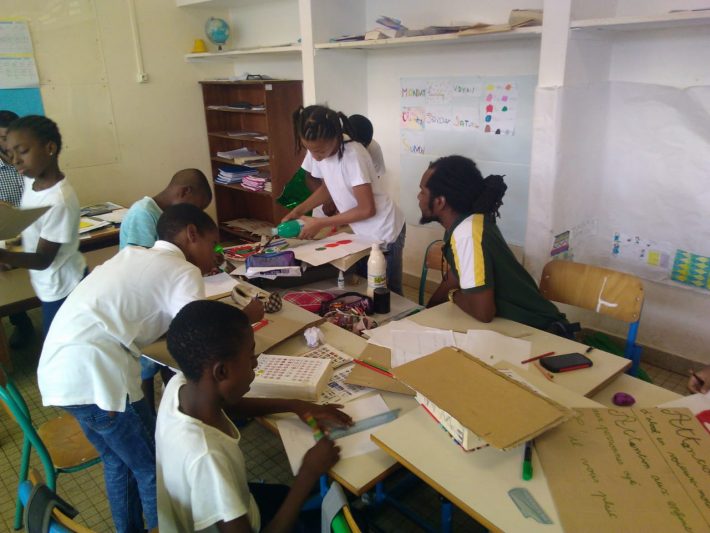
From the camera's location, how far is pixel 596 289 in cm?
206

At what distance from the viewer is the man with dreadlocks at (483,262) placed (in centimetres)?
187

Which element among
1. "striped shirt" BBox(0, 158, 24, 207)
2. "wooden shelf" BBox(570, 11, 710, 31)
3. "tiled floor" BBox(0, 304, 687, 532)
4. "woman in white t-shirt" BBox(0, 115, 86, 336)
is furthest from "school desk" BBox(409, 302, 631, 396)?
"striped shirt" BBox(0, 158, 24, 207)

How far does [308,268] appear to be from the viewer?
240 cm

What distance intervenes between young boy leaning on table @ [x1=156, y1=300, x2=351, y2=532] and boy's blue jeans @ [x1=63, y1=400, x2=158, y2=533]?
1.31ft

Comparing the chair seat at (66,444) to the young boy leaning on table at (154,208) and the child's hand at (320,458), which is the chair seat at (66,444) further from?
the child's hand at (320,458)

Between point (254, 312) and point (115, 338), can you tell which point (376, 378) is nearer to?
point (254, 312)

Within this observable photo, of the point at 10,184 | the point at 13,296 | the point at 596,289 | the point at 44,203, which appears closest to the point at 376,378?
the point at 596,289

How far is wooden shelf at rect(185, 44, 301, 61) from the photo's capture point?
3806mm

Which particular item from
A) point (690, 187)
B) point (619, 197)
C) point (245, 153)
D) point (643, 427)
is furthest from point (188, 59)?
point (643, 427)

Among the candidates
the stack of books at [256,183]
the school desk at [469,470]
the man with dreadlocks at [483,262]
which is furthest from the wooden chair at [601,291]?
the stack of books at [256,183]

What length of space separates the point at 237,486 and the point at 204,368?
0.25 m

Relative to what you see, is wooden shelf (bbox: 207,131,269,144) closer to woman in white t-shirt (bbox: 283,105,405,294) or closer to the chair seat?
woman in white t-shirt (bbox: 283,105,405,294)

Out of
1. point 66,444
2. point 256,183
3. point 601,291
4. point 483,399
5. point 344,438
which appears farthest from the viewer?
point 256,183

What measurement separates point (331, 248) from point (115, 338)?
1191 millimetres
